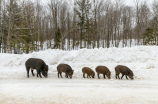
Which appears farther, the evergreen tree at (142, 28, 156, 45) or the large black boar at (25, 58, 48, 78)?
the evergreen tree at (142, 28, 156, 45)

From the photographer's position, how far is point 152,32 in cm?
3481

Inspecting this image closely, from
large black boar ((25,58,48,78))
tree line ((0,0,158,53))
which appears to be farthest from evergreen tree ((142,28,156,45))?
large black boar ((25,58,48,78))

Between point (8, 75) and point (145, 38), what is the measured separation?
35893 mm

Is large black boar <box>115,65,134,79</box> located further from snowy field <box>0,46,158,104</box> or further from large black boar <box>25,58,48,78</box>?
large black boar <box>25,58,48,78</box>

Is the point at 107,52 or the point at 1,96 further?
the point at 107,52

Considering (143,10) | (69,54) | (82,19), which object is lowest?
(69,54)

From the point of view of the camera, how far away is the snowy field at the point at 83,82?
5.31 metres

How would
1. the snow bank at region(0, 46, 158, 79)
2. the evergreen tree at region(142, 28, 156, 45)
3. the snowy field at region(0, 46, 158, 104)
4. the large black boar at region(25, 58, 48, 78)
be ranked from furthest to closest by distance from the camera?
the evergreen tree at region(142, 28, 156, 45) < the snow bank at region(0, 46, 158, 79) < the large black boar at region(25, 58, 48, 78) < the snowy field at region(0, 46, 158, 104)

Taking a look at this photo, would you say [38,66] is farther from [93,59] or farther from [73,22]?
→ [73,22]

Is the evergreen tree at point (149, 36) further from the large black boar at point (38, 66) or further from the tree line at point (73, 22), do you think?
the large black boar at point (38, 66)

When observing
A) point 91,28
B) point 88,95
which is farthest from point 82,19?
point 88,95

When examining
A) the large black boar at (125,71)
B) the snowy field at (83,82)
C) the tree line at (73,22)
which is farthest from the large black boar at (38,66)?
the tree line at (73,22)

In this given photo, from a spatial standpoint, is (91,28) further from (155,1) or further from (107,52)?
(155,1)

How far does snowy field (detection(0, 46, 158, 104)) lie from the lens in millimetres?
5307
